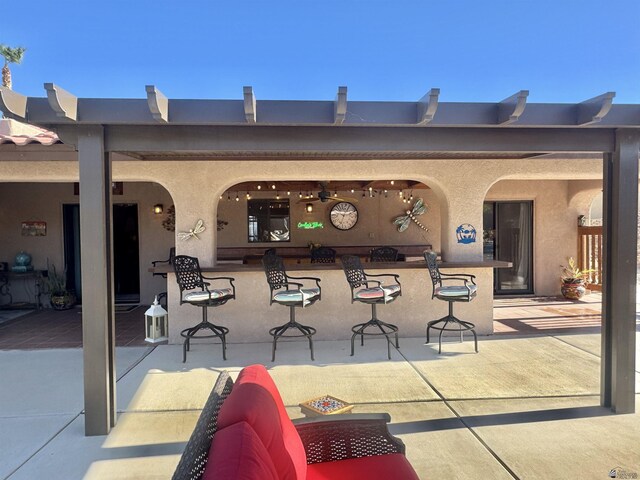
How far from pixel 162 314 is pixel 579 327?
6.11 metres

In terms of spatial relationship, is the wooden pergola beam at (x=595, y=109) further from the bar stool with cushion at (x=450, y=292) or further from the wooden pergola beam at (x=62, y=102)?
the wooden pergola beam at (x=62, y=102)

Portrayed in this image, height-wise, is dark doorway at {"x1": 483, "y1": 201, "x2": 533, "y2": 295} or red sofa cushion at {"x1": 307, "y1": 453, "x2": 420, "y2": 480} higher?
dark doorway at {"x1": 483, "y1": 201, "x2": 533, "y2": 295}

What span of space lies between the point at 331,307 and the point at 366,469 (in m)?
4.24

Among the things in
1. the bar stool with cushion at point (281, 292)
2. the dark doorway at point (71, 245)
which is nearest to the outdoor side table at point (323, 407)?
the bar stool with cushion at point (281, 292)

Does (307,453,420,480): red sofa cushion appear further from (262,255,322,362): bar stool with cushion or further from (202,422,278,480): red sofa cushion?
(262,255,322,362): bar stool with cushion

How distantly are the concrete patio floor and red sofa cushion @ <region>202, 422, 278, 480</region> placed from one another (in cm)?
185

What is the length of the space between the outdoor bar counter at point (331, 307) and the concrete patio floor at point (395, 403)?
0.33 m

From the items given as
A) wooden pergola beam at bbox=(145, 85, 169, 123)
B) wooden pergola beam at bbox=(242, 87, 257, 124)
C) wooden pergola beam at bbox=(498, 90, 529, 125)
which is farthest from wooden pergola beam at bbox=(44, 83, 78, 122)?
wooden pergola beam at bbox=(498, 90, 529, 125)

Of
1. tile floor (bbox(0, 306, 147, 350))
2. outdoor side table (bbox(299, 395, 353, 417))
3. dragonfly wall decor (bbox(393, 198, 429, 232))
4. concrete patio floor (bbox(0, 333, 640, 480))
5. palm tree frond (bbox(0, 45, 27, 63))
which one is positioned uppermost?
palm tree frond (bbox(0, 45, 27, 63))

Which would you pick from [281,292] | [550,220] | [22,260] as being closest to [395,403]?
[281,292]

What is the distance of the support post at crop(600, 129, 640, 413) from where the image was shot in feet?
12.2

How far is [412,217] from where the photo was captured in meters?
10.0

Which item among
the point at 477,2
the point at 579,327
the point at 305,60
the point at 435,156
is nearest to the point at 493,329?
the point at 579,327

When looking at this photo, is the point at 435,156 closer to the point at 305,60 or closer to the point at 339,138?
the point at 339,138
